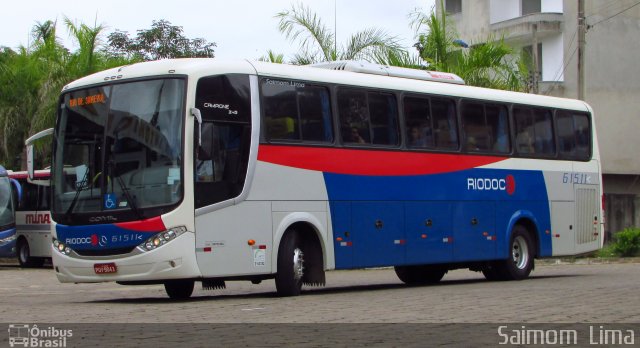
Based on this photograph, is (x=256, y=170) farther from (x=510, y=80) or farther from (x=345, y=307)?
(x=510, y=80)

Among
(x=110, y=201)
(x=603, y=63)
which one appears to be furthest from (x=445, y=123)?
(x=603, y=63)

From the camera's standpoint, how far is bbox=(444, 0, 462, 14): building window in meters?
52.3

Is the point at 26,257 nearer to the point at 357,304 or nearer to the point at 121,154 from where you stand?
the point at 121,154

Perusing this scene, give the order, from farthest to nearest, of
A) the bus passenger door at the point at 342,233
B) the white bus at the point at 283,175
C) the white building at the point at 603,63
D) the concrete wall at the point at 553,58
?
the concrete wall at the point at 553,58 → the white building at the point at 603,63 → the bus passenger door at the point at 342,233 → the white bus at the point at 283,175

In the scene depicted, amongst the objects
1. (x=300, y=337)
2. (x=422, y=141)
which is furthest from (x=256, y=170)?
(x=300, y=337)

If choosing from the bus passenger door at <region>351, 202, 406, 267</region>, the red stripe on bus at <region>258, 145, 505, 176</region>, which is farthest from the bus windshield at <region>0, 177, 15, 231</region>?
the bus passenger door at <region>351, 202, 406, 267</region>

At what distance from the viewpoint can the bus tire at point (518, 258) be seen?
74.0 ft

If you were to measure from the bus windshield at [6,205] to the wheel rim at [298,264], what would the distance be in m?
19.1

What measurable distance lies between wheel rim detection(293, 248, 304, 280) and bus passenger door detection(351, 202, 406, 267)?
1308 millimetres

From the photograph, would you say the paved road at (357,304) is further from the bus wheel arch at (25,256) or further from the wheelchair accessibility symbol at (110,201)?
the bus wheel arch at (25,256)

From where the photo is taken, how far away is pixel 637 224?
3869 centimetres

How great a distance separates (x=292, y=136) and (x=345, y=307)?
12.2ft

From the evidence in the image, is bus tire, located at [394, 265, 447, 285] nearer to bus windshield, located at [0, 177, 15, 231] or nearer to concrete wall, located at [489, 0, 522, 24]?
bus windshield, located at [0, 177, 15, 231]

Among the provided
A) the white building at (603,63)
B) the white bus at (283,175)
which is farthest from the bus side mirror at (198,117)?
the white building at (603,63)
